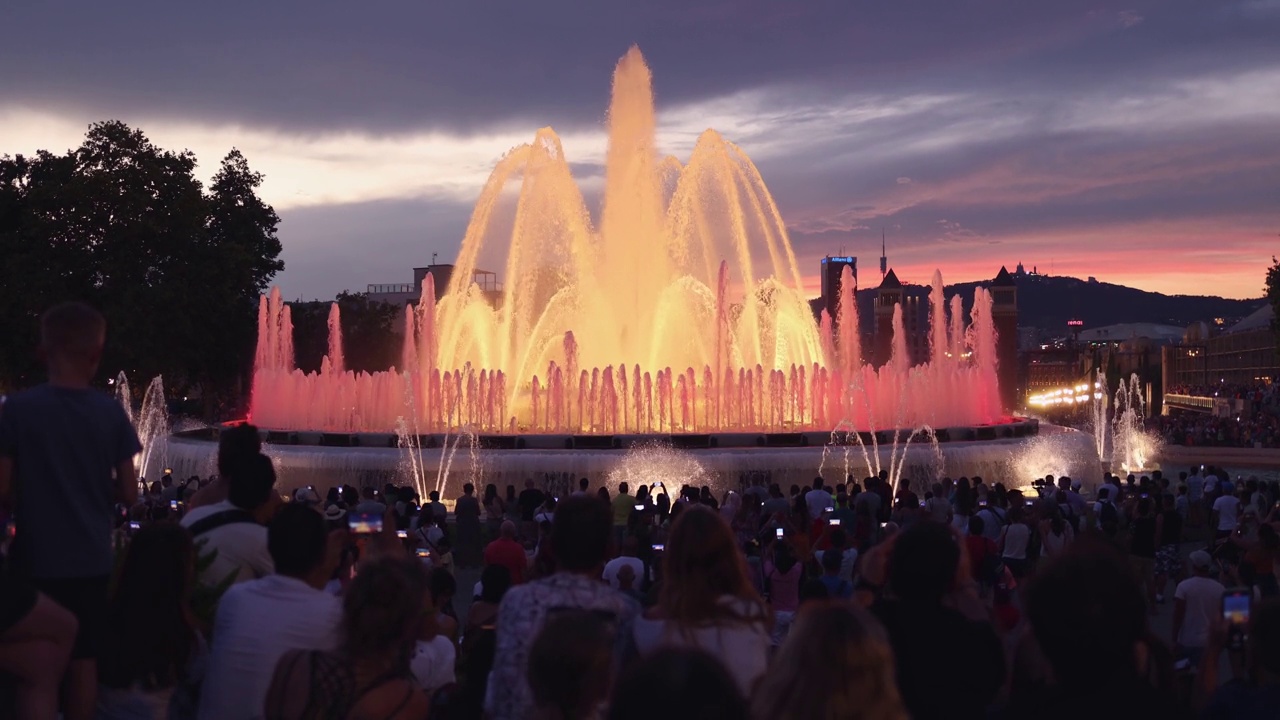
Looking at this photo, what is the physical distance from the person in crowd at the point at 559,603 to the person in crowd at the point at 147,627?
1358 millimetres

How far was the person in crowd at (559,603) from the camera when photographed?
5.09 meters

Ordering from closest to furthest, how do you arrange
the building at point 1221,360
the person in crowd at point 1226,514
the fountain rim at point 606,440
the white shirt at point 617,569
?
the white shirt at point 617,569, the person in crowd at point 1226,514, the fountain rim at point 606,440, the building at point 1221,360

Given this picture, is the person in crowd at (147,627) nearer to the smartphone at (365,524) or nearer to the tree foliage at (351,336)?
the smartphone at (365,524)

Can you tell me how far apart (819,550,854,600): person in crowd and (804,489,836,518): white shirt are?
7199mm

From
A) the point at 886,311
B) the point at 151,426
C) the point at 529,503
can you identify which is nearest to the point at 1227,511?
the point at 529,503

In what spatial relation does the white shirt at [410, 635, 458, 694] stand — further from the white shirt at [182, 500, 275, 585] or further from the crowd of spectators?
the white shirt at [182, 500, 275, 585]

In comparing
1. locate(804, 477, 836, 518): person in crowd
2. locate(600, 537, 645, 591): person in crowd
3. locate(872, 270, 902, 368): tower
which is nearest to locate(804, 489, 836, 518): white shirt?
locate(804, 477, 836, 518): person in crowd

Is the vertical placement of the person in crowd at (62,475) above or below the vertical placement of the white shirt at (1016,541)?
above

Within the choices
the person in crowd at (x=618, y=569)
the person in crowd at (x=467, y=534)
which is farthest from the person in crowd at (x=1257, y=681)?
the person in crowd at (x=467, y=534)

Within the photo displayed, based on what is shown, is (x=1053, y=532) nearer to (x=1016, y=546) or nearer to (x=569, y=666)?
(x=1016, y=546)

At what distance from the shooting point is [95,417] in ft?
18.5

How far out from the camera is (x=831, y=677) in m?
3.46

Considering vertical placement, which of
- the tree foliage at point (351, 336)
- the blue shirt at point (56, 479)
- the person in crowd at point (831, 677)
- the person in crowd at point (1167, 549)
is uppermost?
the tree foliage at point (351, 336)

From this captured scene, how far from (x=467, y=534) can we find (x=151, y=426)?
130 feet
